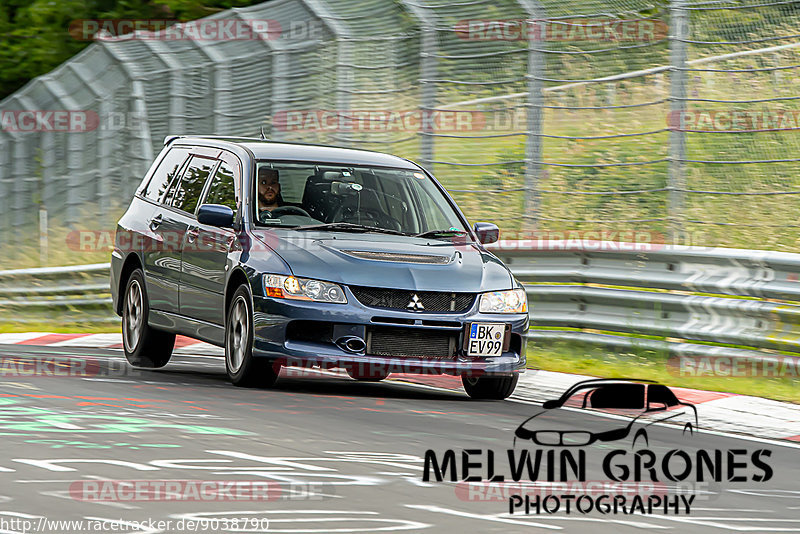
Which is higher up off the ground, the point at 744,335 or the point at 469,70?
the point at 469,70

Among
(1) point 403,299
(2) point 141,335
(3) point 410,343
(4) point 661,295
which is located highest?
(1) point 403,299

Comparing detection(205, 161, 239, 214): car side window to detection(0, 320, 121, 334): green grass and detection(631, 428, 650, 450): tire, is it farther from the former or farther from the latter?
detection(0, 320, 121, 334): green grass

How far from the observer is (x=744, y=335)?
12.0 metres

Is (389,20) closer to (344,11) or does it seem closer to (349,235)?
(344,11)

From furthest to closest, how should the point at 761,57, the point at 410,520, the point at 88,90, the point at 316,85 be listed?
1. the point at 88,90
2. the point at 316,85
3. the point at 761,57
4. the point at 410,520

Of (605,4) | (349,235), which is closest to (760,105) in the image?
(605,4)

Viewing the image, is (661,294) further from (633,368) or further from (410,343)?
(410,343)

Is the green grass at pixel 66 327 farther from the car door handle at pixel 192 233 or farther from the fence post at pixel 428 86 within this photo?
the car door handle at pixel 192 233

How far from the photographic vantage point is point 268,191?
11.0 metres

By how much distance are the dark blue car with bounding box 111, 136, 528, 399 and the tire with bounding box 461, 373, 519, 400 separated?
0.4 inches

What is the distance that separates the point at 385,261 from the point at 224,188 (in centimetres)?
178

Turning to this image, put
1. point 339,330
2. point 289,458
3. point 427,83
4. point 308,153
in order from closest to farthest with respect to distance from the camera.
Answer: point 289,458 → point 339,330 → point 308,153 → point 427,83

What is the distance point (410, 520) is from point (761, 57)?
1139cm

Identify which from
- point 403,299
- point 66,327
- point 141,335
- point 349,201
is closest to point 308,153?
point 349,201
